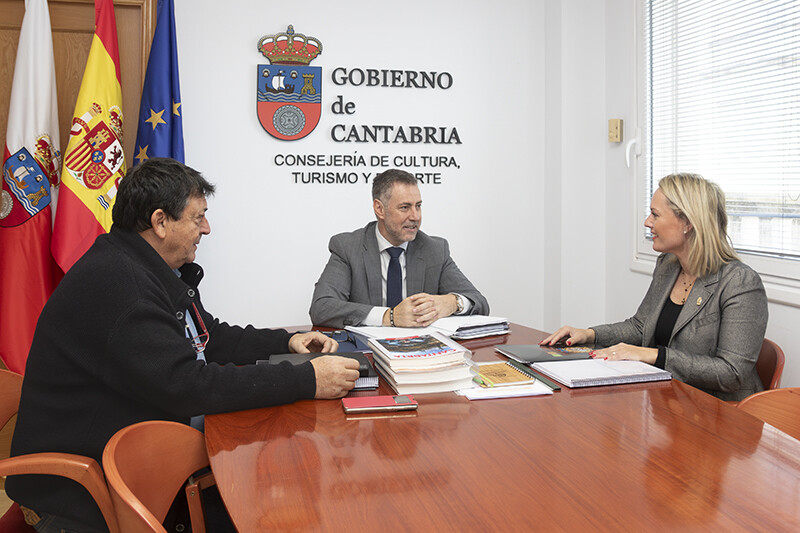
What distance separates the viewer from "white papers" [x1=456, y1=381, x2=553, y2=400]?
168cm

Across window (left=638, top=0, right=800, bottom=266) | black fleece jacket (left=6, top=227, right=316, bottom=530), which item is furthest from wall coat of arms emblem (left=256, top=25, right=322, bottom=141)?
black fleece jacket (left=6, top=227, right=316, bottom=530)

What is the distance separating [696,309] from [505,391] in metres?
0.98

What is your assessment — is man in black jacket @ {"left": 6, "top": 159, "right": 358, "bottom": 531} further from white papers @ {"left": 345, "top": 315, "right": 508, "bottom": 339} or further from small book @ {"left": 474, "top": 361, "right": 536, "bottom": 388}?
white papers @ {"left": 345, "top": 315, "right": 508, "bottom": 339}

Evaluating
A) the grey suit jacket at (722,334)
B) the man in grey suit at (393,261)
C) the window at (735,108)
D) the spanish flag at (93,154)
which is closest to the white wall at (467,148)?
the window at (735,108)

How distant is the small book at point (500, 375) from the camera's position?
1.75 m

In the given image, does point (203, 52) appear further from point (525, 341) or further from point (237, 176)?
point (525, 341)

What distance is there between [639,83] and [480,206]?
120 cm

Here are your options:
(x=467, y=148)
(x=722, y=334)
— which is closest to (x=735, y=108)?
(x=722, y=334)

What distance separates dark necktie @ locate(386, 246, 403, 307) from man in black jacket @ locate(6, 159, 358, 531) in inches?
52.0

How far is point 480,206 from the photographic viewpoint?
169 inches

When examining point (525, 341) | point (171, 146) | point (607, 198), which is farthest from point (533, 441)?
point (607, 198)

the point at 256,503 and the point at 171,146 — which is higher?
the point at 171,146

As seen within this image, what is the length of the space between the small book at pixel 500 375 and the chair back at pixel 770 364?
0.91 metres

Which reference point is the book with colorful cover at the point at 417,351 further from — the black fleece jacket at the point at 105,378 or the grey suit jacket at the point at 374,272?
the grey suit jacket at the point at 374,272
